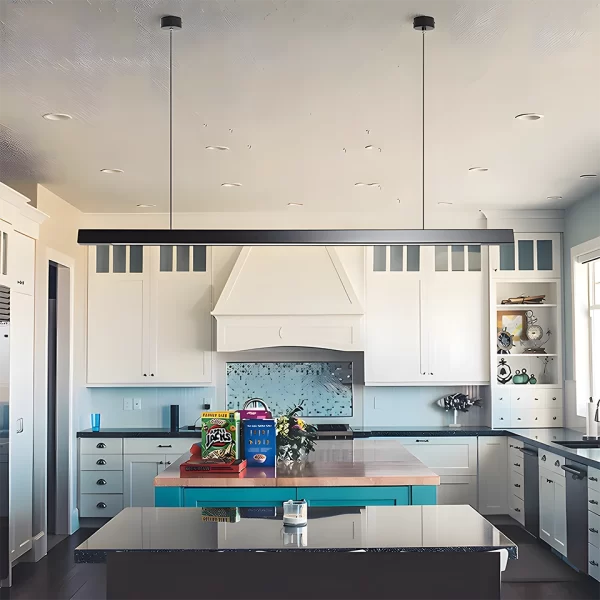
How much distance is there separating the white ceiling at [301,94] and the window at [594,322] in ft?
3.02

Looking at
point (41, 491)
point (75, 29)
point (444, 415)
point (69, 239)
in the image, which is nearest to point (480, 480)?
point (444, 415)

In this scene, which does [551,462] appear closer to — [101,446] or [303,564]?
[303,564]

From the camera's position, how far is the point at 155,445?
22.4 feet

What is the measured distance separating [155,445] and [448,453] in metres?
2.55

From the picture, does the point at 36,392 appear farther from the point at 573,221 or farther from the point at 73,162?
the point at 573,221

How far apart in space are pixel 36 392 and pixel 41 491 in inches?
29.1

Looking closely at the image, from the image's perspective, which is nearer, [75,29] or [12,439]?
Result: [75,29]

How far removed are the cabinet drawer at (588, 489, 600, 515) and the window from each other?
1930 millimetres

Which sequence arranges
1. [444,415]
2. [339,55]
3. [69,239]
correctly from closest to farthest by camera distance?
1. [339,55]
2. [69,239]
3. [444,415]

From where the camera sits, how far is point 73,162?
517cm

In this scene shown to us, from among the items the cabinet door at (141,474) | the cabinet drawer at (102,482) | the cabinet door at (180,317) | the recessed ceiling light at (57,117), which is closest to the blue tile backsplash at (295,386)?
the cabinet door at (180,317)

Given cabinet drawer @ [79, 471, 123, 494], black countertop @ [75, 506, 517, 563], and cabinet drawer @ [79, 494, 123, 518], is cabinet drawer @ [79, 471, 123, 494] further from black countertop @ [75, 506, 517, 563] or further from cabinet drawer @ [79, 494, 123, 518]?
black countertop @ [75, 506, 517, 563]

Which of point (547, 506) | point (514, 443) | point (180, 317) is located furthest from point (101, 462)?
point (547, 506)

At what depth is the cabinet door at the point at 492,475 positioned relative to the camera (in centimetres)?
683
